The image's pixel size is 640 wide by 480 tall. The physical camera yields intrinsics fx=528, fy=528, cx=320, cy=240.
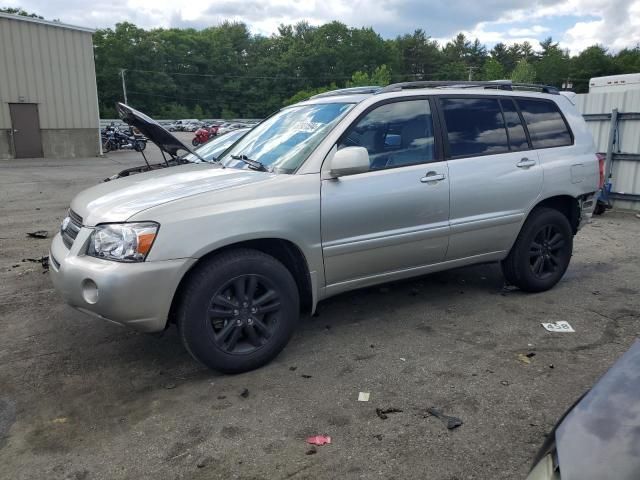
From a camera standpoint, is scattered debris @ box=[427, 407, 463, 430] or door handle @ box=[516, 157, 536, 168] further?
door handle @ box=[516, 157, 536, 168]

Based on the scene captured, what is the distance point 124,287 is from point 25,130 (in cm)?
2449

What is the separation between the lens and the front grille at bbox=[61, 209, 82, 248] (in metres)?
3.57

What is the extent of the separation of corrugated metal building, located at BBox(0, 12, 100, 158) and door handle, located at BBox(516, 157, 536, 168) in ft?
78.5

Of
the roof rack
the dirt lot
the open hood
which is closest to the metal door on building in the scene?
the open hood

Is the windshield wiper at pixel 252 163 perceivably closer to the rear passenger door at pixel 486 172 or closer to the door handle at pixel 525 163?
the rear passenger door at pixel 486 172

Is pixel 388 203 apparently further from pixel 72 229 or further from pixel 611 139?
pixel 611 139

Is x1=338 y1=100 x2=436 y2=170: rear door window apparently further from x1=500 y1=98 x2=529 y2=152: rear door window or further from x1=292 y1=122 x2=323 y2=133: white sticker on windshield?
x1=500 y1=98 x2=529 y2=152: rear door window

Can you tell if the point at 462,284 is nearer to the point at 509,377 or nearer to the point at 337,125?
the point at 509,377

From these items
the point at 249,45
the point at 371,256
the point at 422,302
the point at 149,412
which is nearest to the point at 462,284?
the point at 422,302

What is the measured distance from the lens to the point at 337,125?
3926mm

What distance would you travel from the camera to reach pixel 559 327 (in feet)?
14.4

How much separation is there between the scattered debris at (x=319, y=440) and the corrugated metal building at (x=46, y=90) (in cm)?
2494

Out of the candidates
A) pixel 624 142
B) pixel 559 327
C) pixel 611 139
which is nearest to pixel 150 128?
pixel 559 327

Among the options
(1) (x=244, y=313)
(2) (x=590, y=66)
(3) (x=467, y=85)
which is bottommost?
(1) (x=244, y=313)
